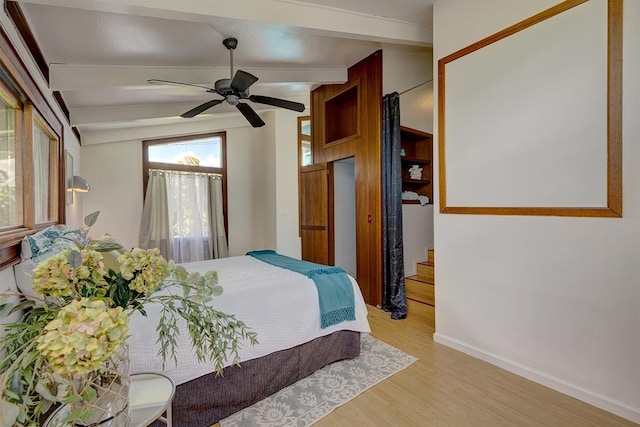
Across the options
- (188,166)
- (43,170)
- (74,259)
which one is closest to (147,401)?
(74,259)

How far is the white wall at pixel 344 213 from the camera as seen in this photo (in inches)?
178

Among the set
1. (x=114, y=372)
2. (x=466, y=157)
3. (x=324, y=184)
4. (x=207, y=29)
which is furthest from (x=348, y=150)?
(x=114, y=372)

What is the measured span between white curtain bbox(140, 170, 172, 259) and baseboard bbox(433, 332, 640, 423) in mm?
4369

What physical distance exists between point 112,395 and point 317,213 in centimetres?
363

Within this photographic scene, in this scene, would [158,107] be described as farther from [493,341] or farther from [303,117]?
[493,341]

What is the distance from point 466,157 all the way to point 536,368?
156 cm

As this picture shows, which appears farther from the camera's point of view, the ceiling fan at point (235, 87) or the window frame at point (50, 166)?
the ceiling fan at point (235, 87)

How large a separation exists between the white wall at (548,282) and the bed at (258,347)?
0.90m

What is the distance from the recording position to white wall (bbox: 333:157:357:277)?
4527 mm

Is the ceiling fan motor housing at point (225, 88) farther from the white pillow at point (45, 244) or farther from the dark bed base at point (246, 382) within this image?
the dark bed base at point (246, 382)

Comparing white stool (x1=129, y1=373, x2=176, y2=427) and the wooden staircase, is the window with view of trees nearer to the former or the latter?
the wooden staircase

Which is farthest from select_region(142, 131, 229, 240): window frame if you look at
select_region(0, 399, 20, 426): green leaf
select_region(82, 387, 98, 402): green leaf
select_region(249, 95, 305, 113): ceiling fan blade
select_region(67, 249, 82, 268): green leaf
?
select_region(0, 399, 20, 426): green leaf

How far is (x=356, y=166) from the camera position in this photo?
12.6 feet

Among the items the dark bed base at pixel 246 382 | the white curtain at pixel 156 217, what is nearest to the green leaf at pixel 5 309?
the dark bed base at pixel 246 382
